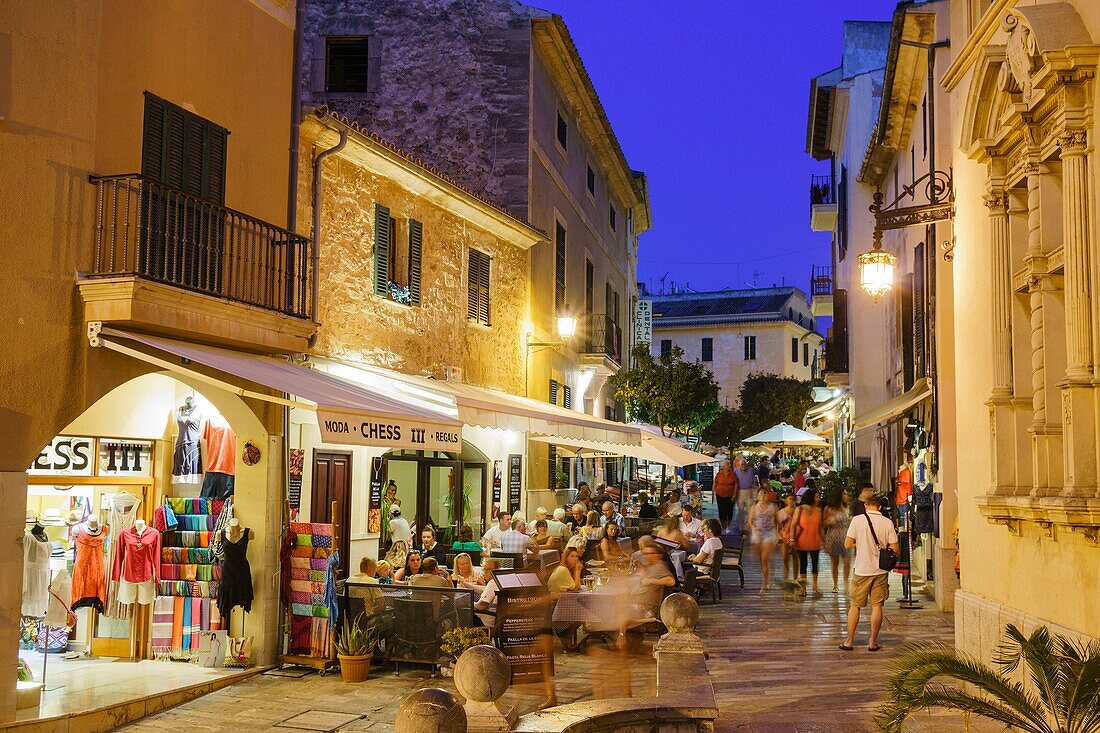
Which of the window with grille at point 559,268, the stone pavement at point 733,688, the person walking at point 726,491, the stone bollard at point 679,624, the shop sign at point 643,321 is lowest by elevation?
Result: the stone pavement at point 733,688

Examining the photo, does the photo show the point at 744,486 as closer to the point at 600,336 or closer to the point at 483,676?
the point at 600,336

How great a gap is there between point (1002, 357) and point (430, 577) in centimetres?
644

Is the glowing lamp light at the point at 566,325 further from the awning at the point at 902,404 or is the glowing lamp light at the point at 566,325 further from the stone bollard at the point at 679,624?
the stone bollard at the point at 679,624

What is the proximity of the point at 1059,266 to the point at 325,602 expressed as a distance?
7.97 meters

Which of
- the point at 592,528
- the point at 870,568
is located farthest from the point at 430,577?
the point at 592,528

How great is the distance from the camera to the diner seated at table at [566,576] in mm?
11970

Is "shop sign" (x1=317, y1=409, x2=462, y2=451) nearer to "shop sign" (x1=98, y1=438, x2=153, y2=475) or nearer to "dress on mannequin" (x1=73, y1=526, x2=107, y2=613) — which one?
"shop sign" (x1=98, y1=438, x2=153, y2=475)

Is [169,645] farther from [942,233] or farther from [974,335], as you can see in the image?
[942,233]

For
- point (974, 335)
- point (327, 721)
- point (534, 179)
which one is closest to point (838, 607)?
point (974, 335)

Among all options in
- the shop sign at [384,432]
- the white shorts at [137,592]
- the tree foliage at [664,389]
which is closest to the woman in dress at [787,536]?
the shop sign at [384,432]

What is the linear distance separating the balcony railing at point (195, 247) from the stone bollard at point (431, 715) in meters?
5.82

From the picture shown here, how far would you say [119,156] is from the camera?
9.94 metres

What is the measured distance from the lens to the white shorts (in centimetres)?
1138

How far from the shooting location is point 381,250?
15109mm
